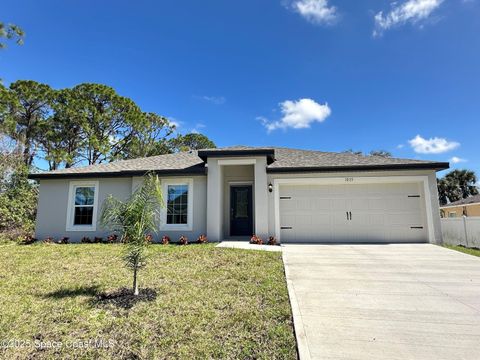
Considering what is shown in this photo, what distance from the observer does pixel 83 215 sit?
450 inches

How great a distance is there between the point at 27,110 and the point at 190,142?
15429 mm

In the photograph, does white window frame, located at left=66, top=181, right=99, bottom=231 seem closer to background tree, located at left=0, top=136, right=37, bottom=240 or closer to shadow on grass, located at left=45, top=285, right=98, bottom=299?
background tree, located at left=0, top=136, right=37, bottom=240

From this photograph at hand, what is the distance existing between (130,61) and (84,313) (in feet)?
Result: 45.5

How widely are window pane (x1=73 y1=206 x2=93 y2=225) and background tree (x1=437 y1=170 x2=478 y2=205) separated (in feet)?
142

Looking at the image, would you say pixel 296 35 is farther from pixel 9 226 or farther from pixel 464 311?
pixel 9 226

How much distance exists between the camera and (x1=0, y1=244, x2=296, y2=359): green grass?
306cm

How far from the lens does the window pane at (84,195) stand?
11.5 metres

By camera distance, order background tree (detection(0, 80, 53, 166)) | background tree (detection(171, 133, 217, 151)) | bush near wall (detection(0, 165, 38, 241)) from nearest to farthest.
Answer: bush near wall (detection(0, 165, 38, 241)) → background tree (detection(0, 80, 53, 166)) → background tree (detection(171, 133, 217, 151))

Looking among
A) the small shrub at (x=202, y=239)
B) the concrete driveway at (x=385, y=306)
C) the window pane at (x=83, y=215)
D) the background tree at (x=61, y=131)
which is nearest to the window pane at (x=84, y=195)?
the window pane at (x=83, y=215)

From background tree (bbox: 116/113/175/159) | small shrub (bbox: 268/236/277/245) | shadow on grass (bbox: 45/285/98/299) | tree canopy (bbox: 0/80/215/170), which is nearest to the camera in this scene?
shadow on grass (bbox: 45/285/98/299)

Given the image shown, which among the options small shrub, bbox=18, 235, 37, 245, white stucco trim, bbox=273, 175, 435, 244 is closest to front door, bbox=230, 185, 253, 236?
white stucco trim, bbox=273, 175, 435, 244

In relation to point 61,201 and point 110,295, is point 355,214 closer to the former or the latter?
point 110,295

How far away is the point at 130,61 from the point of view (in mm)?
14203

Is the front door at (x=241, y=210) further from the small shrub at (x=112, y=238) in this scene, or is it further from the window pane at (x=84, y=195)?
the window pane at (x=84, y=195)
